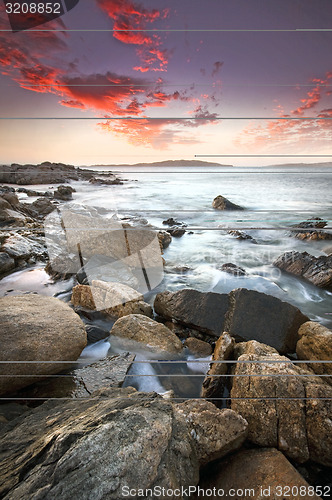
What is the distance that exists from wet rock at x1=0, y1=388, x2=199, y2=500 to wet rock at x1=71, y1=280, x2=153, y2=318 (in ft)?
2.84

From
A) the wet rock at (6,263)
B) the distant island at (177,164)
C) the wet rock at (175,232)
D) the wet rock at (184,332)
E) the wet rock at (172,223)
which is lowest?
the wet rock at (184,332)

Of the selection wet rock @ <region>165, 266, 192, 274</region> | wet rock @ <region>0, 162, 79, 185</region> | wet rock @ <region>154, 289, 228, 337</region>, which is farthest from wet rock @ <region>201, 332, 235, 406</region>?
wet rock @ <region>0, 162, 79, 185</region>

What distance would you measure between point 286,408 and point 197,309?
2.77 ft

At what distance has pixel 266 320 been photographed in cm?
168

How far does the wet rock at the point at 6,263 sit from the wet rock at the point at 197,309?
1255mm

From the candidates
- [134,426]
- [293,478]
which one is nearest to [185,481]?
[134,426]

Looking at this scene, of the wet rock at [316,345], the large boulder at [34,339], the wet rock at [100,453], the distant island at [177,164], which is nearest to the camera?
the wet rock at [100,453]

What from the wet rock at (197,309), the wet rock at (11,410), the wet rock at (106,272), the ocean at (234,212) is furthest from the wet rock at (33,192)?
the wet rock at (11,410)

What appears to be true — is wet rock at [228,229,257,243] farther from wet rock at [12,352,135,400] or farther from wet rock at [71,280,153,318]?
wet rock at [12,352,135,400]

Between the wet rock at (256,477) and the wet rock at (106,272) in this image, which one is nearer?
the wet rock at (256,477)

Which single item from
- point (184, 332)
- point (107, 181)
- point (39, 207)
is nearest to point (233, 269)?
point (184, 332)

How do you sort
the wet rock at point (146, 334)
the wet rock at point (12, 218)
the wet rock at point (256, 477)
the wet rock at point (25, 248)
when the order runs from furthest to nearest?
1. the wet rock at point (12, 218)
2. the wet rock at point (25, 248)
3. the wet rock at point (146, 334)
4. the wet rock at point (256, 477)

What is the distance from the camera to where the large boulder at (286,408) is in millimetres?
1089

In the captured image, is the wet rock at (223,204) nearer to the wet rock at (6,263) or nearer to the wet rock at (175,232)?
the wet rock at (175,232)
